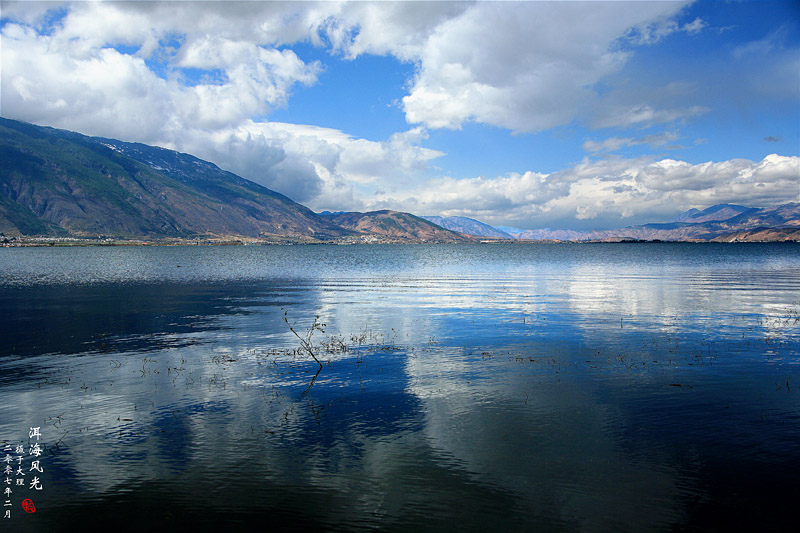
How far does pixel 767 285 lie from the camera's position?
79250 millimetres

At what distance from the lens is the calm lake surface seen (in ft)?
47.3

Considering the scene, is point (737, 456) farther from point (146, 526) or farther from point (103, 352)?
point (103, 352)

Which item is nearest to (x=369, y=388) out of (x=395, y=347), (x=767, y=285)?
(x=395, y=347)

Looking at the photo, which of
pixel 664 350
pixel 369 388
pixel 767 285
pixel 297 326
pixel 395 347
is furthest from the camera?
pixel 767 285

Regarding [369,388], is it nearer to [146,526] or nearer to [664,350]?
[146,526]

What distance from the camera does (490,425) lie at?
20484mm

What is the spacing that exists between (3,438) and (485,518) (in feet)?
64.4

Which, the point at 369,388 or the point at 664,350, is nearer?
the point at 369,388

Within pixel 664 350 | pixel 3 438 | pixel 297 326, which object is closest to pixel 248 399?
pixel 3 438

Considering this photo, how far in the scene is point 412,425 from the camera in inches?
810

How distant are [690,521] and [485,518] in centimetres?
586

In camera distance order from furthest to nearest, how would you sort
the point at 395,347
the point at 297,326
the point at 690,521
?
the point at 297,326 < the point at 395,347 < the point at 690,521

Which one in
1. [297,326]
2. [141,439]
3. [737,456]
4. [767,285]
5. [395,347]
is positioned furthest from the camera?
[767,285]

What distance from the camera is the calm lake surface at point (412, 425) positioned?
14.4 m
